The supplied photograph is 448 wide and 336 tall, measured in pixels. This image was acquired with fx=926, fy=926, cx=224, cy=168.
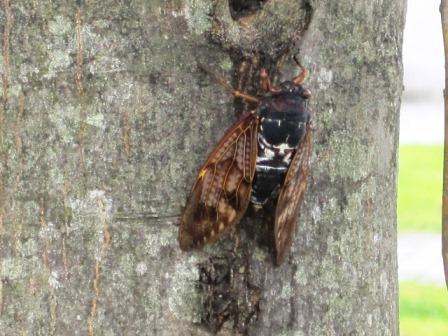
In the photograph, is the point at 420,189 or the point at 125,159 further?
the point at 420,189

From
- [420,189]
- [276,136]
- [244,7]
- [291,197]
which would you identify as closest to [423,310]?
[420,189]

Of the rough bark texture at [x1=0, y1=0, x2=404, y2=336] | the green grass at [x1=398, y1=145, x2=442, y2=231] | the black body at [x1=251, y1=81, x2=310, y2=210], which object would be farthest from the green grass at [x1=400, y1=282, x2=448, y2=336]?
the rough bark texture at [x1=0, y1=0, x2=404, y2=336]

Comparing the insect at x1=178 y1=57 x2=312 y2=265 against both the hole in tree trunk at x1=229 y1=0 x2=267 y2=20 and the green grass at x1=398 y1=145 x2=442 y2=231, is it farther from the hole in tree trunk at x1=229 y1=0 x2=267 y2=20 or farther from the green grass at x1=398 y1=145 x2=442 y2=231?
the green grass at x1=398 y1=145 x2=442 y2=231

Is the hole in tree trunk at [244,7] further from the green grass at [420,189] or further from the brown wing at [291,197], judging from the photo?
the green grass at [420,189]

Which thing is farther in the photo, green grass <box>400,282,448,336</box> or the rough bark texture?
green grass <box>400,282,448,336</box>

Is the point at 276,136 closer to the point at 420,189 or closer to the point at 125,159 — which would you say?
the point at 125,159
